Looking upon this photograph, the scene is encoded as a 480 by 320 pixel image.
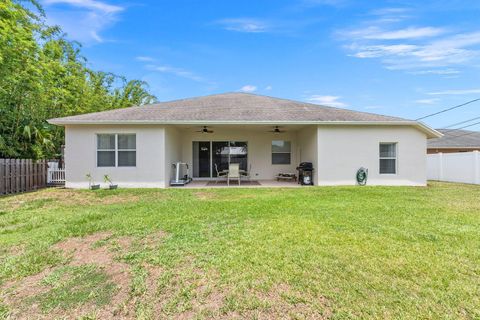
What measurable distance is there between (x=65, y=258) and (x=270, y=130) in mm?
11326

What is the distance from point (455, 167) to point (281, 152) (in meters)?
8.76

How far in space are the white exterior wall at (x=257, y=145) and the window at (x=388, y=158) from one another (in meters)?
4.32

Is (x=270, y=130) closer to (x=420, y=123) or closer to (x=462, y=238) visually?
(x=420, y=123)

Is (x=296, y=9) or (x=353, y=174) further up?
(x=296, y=9)

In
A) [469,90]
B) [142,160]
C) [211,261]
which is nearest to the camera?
[211,261]

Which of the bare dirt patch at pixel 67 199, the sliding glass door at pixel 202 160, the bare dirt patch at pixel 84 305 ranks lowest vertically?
the bare dirt patch at pixel 84 305

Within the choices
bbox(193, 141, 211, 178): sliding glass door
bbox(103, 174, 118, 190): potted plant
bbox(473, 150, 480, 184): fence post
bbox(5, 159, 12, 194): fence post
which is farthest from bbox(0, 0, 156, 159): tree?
bbox(473, 150, 480, 184): fence post

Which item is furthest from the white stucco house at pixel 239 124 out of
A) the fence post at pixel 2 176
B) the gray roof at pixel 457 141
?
the gray roof at pixel 457 141

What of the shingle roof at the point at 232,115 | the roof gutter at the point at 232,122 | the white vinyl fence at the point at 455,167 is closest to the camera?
the roof gutter at the point at 232,122

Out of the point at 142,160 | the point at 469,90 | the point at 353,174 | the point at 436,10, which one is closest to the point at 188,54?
the point at 142,160

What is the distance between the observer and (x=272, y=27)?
14.4 metres

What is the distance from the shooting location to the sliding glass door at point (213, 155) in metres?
14.3

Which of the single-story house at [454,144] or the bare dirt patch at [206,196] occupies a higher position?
the single-story house at [454,144]

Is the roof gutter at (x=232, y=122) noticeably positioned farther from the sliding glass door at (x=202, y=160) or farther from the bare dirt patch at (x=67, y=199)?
the sliding glass door at (x=202, y=160)
